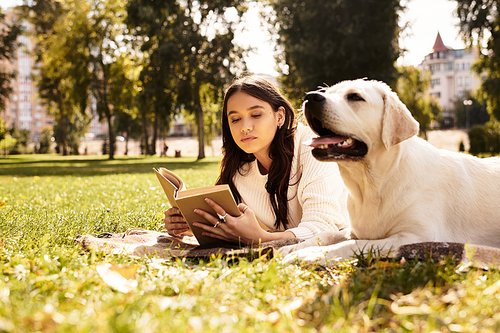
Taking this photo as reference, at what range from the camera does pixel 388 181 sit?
3203 mm

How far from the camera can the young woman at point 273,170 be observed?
3848 millimetres

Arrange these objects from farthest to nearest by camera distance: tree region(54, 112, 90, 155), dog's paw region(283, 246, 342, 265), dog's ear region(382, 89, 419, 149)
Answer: tree region(54, 112, 90, 155) < dog's ear region(382, 89, 419, 149) < dog's paw region(283, 246, 342, 265)

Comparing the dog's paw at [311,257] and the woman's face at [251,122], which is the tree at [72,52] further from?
the dog's paw at [311,257]

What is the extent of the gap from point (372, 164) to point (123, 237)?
2529 mm

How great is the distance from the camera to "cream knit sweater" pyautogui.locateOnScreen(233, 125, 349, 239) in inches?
148

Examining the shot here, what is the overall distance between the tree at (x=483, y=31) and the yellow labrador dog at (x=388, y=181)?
79.0ft

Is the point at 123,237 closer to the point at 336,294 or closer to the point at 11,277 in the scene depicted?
the point at 11,277

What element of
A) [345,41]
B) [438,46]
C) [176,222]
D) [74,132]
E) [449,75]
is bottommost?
[176,222]

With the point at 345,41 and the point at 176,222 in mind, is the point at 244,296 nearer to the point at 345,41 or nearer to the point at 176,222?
the point at 176,222

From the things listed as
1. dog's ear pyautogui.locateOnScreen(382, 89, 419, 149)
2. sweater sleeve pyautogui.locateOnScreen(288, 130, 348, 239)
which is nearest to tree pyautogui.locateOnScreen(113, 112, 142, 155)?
sweater sleeve pyautogui.locateOnScreen(288, 130, 348, 239)

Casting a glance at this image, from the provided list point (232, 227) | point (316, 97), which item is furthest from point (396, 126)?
point (232, 227)

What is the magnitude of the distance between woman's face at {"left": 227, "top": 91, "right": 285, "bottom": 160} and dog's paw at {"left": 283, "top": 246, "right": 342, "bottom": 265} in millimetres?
1378

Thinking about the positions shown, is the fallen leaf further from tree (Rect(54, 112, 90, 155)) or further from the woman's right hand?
tree (Rect(54, 112, 90, 155))

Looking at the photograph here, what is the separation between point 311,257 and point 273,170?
4.86 ft
